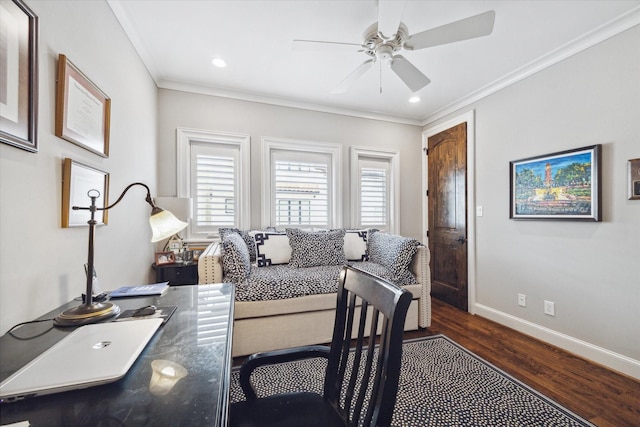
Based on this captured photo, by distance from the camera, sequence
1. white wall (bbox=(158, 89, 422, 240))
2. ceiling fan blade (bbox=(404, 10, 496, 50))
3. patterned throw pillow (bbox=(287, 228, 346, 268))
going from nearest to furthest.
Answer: ceiling fan blade (bbox=(404, 10, 496, 50)), patterned throw pillow (bbox=(287, 228, 346, 268)), white wall (bbox=(158, 89, 422, 240))

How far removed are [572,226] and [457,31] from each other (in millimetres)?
1909

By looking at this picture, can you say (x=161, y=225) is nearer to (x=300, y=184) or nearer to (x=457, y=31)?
(x=457, y=31)

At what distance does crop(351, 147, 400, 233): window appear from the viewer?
12.3 feet

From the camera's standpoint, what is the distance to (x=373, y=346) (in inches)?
30.1

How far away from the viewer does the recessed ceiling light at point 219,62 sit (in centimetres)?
250

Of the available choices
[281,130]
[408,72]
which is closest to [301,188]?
[281,130]

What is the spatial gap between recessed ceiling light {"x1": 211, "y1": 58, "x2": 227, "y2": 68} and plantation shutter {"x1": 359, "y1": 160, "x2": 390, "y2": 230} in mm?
2082

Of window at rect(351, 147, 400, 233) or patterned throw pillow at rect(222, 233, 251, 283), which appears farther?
window at rect(351, 147, 400, 233)

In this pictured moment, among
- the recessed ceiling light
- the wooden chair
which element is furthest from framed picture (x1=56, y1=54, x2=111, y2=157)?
the wooden chair

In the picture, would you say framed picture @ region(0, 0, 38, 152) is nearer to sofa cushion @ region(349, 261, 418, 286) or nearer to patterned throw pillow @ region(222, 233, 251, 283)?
patterned throw pillow @ region(222, 233, 251, 283)

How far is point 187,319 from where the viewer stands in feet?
3.42

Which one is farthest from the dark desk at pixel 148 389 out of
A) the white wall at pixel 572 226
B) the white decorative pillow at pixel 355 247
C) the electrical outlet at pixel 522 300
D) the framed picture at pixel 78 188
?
the electrical outlet at pixel 522 300

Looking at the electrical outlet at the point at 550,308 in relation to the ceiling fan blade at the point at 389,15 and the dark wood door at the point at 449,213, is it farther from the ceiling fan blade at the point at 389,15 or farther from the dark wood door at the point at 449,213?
the ceiling fan blade at the point at 389,15

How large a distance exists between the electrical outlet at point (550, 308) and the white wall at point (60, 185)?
3526 millimetres
